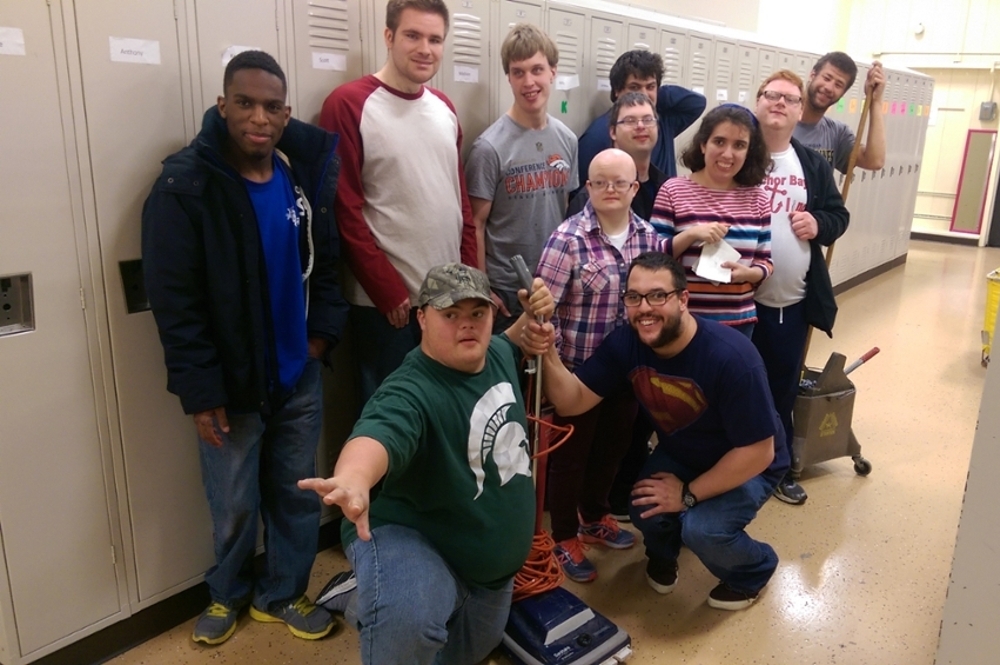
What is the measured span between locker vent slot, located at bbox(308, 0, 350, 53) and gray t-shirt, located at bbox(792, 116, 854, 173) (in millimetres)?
1950

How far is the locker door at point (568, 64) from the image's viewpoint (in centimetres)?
315

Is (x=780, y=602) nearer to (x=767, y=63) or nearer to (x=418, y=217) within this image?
(x=418, y=217)

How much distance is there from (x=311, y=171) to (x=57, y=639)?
4.77 ft

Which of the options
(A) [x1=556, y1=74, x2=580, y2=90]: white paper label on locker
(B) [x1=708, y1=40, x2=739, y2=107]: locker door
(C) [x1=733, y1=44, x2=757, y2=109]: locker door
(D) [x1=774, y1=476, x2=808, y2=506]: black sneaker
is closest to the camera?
(D) [x1=774, y1=476, x2=808, y2=506]: black sneaker

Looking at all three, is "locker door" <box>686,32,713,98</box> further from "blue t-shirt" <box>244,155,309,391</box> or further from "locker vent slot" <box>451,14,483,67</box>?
"blue t-shirt" <box>244,155,309,391</box>

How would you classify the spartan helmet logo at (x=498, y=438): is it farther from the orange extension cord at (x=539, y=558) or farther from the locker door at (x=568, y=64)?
the locker door at (x=568, y=64)

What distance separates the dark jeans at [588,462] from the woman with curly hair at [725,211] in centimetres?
48

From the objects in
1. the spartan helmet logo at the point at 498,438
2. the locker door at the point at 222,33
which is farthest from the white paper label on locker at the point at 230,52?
the spartan helmet logo at the point at 498,438

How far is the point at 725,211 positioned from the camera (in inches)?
101

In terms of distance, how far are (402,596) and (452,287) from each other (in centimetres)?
70

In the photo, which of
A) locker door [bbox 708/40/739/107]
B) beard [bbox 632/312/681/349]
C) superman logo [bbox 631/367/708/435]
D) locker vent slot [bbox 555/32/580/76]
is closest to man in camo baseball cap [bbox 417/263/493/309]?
beard [bbox 632/312/681/349]

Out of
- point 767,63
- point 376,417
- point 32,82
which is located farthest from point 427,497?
point 767,63

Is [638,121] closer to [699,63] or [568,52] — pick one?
[568,52]

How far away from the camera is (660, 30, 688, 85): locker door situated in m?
3.75
